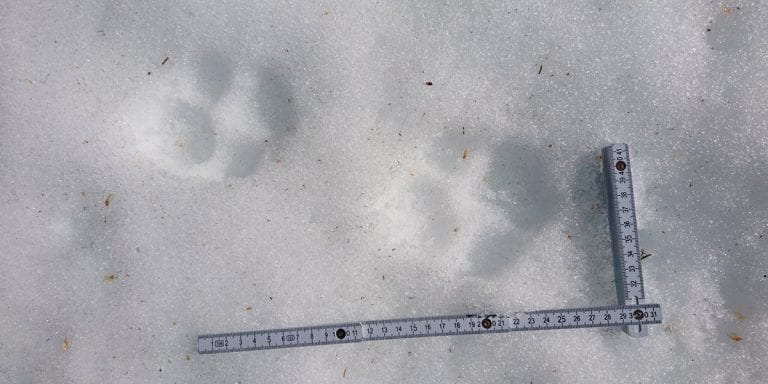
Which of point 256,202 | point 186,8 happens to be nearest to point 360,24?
point 186,8

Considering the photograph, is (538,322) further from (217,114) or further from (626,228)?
(217,114)

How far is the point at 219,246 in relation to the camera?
2516 mm

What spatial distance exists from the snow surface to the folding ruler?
0.06 m

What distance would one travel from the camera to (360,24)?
2535 mm

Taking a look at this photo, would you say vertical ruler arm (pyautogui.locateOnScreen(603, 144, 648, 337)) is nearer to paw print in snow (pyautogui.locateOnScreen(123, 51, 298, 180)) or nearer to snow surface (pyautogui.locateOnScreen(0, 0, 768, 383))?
snow surface (pyautogui.locateOnScreen(0, 0, 768, 383))

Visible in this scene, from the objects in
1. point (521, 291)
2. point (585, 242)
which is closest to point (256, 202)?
point (521, 291)

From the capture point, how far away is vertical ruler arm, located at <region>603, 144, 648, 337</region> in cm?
248

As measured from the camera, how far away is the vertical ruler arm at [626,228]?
8.13 feet

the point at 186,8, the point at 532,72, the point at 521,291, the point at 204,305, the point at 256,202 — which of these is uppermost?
the point at 532,72

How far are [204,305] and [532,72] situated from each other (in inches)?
77.8

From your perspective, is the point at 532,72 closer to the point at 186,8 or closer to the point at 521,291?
the point at 521,291

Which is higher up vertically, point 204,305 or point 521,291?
point 521,291

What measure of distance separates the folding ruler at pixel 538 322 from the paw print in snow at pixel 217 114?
2.67 feet

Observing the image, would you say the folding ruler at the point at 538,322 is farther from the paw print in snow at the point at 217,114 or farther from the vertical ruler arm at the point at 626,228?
the paw print in snow at the point at 217,114
